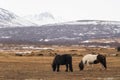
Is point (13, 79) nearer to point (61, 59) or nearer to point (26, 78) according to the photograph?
point (26, 78)

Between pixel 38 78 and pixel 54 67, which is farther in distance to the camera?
pixel 54 67

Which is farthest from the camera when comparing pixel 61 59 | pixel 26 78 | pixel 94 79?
pixel 61 59

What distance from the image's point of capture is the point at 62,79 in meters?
26.9

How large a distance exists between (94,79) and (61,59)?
29.7 feet

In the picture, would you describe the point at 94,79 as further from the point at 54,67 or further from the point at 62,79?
the point at 54,67

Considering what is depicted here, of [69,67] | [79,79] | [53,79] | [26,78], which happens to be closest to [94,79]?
[79,79]

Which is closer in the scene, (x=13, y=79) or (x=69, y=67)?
(x=13, y=79)

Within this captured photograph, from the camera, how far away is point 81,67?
3662cm

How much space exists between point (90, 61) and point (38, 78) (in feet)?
31.3

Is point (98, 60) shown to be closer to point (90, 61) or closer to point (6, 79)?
point (90, 61)

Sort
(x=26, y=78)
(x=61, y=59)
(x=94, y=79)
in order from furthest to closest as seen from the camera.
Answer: (x=61, y=59) → (x=26, y=78) → (x=94, y=79)

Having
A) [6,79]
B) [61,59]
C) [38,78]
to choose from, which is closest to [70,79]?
[38,78]

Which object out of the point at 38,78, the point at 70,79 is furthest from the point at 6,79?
the point at 70,79

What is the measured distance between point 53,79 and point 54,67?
878 cm
